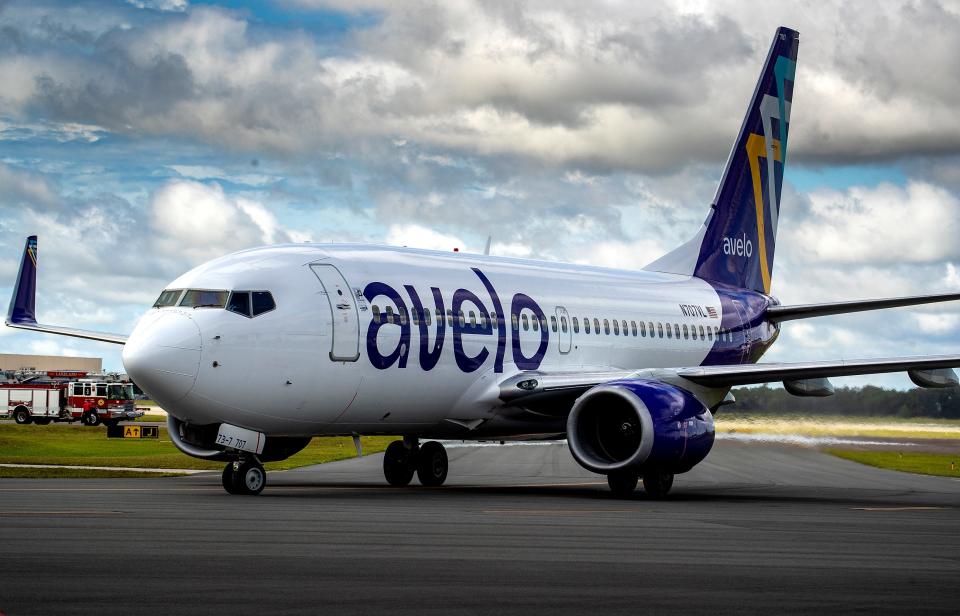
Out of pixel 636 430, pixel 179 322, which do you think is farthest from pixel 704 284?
pixel 179 322

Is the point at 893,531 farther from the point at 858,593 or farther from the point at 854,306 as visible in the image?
the point at 854,306

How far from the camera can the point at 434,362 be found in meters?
23.6

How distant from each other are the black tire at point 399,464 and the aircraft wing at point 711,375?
2927 mm

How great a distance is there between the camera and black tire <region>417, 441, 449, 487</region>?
26781 millimetres

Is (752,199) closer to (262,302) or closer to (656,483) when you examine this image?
(656,483)

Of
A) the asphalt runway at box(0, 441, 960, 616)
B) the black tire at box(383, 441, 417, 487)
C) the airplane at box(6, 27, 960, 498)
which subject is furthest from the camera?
the black tire at box(383, 441, 417, 487)

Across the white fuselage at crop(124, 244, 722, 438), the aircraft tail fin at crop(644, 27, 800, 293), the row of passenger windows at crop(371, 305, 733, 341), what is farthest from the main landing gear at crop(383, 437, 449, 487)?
the aircraft tail fin at crop(644, 27, 800, 293)

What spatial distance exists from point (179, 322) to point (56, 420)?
64.9 m

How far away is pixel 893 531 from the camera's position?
1616 centimetres

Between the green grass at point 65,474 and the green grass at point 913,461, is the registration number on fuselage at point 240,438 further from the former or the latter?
the green grass at point 913,461

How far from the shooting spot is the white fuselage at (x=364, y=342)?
20406 millimetres

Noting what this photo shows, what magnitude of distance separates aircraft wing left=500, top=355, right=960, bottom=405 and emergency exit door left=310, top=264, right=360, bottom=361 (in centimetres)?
371

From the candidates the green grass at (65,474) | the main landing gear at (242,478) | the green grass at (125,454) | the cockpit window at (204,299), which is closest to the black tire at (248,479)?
the main landing gear at (242,478)

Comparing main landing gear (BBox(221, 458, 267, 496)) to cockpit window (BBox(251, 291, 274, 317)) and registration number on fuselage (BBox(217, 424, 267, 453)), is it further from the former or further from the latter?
cockpit window (BBox(251, 291, 274, 317))
